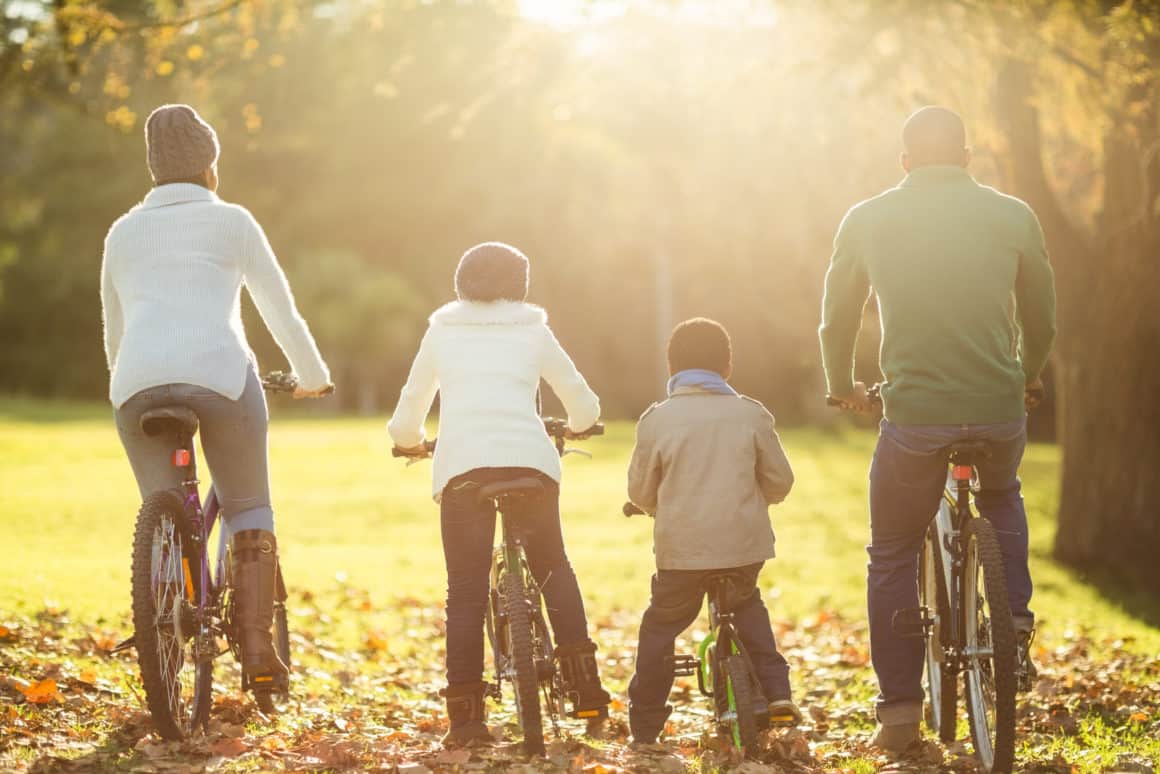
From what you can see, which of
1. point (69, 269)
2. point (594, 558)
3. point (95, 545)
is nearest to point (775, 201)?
point (594, 558)

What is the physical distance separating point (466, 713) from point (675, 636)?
839mm

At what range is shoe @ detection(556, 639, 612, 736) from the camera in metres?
6.02

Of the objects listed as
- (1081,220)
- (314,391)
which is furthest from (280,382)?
(1081,220)

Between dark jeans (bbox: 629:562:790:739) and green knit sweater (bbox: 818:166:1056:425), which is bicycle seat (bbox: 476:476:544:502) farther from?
green knit sweater (bbox: 818:166:1056:425)

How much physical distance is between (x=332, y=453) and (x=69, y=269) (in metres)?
32.1

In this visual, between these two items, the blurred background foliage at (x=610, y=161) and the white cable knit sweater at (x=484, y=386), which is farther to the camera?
the blurred background foliage at (x=610, y=161)

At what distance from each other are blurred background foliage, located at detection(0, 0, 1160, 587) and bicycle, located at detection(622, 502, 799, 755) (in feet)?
14.6

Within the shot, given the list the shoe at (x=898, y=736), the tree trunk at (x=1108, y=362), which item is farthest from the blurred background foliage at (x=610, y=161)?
the shoe at (x=898, y=736)

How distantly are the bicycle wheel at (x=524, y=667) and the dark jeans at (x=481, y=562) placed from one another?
168 mm

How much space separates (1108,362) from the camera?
47.0 ft

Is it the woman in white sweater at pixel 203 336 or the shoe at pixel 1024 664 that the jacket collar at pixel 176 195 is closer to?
the woman in white sweater at pixel 203 336

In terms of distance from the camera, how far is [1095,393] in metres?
14.5

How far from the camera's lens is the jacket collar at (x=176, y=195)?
5.87 metres

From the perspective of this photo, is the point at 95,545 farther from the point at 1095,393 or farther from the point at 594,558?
the point at 1095,393
